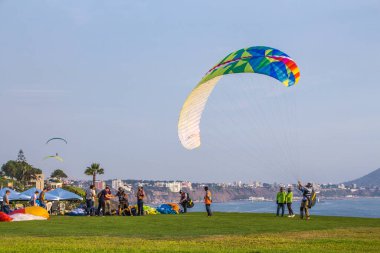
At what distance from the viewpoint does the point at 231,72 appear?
898 inches

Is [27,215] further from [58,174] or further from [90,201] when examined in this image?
[58,174]

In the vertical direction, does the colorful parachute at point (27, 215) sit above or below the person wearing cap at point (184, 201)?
below

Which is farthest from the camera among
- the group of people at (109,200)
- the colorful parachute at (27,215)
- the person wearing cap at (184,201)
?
the person wearing cap at (184,201)

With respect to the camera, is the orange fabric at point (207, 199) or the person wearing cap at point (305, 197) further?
the orange fabric at point (207, 199)

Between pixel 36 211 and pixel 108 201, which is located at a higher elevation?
pixel 108 201

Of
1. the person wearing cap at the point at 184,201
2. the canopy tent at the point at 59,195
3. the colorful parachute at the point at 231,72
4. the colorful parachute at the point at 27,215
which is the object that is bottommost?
the colorful parachute at the point at 27,215

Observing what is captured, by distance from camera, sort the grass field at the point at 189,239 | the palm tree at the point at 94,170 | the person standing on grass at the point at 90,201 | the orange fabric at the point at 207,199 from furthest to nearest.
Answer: the palm tree at the point at 94,170
the person standing on grass at the point at 90,201
the orange fabric at the point at 207,199
the grass field at the point at 189,239

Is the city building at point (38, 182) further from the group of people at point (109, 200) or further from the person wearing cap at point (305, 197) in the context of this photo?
the person wearing cap at point (305, 197)

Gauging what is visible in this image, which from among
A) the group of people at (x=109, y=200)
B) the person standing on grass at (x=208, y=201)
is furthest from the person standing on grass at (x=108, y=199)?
the person standing on grass at (x=208, y=201)

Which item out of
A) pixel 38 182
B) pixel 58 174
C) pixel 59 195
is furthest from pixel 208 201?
pixel 58 174

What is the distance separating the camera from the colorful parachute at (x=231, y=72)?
73.5 ft

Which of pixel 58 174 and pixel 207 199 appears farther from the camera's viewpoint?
pixel 58 174

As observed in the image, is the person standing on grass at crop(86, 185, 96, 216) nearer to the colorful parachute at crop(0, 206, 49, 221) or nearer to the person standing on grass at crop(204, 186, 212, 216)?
the colorful parachute at crop(0, 206, 49, 221)

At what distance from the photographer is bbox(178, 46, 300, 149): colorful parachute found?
22406 millimetres
